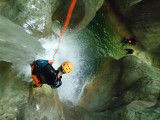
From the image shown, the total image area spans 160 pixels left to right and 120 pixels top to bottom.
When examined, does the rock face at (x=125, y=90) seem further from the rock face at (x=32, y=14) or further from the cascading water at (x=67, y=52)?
the rock face at (x=32, y=14)

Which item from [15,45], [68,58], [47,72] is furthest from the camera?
[68,58]

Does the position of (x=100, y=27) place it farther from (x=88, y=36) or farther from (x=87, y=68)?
(x=87, y=68)

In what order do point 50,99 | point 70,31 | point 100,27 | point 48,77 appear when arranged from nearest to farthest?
point 48,77, point 50,99, point 70,31, point 100,27

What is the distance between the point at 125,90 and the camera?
5711mm

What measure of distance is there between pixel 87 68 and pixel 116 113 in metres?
2.84

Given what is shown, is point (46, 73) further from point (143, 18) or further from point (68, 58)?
point (143, 18)

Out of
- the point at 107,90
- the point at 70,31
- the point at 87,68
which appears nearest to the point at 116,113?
the point at 107,90

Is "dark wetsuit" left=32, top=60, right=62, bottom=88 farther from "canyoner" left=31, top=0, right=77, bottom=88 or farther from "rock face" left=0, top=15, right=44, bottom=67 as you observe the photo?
"rock face" left=0, top=15, right=44, bottom=67

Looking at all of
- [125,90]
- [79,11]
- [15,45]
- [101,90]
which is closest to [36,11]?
[15,45]

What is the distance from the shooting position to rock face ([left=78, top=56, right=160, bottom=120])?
4.77 m

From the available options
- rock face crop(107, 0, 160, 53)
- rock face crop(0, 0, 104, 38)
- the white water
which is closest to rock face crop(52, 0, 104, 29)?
rock face crop(0, 0, 104, 38)

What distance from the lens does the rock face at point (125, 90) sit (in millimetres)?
4766

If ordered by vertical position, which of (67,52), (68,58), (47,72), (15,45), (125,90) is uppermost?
(67,52)

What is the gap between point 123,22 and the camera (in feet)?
28.2
